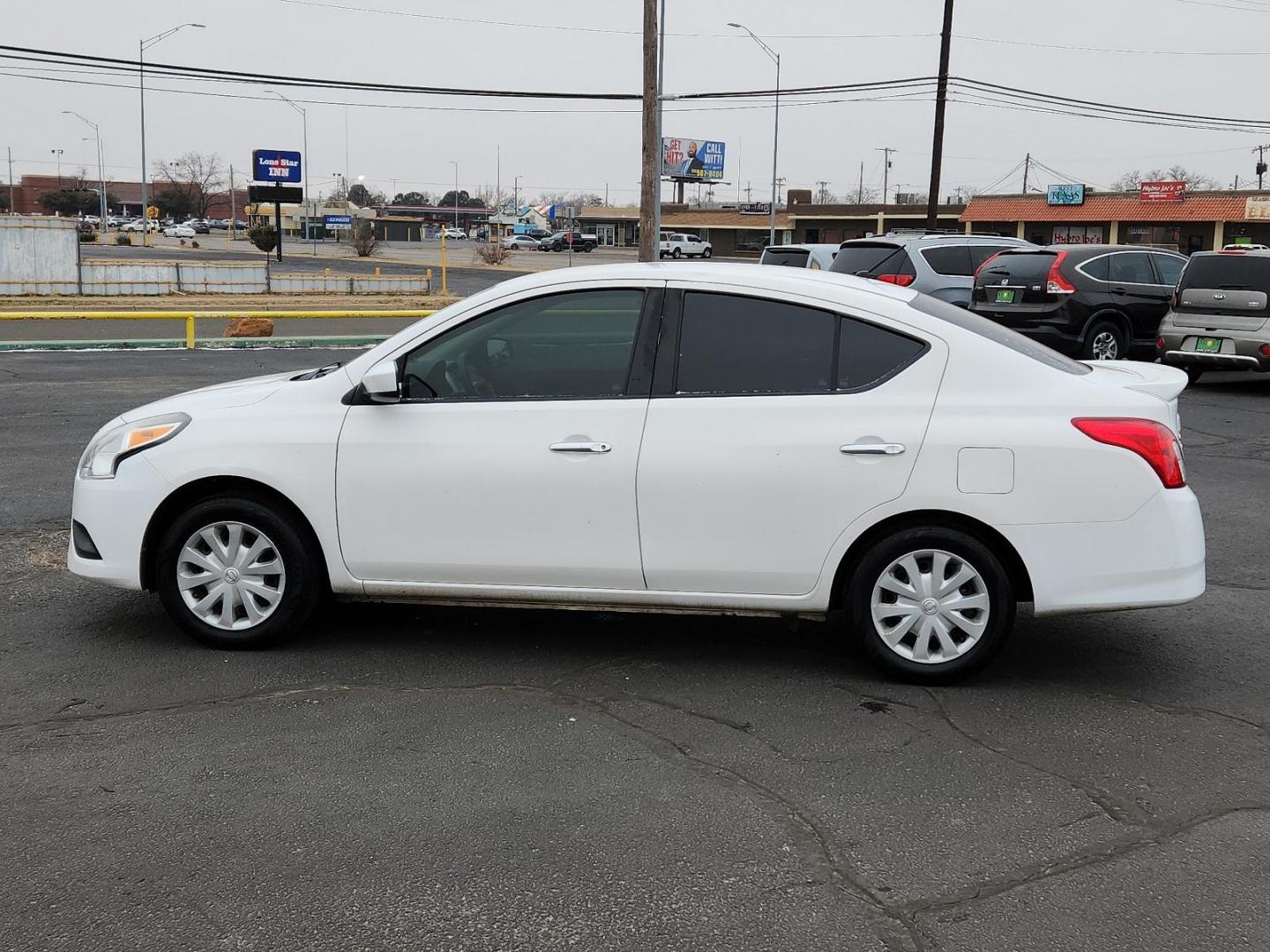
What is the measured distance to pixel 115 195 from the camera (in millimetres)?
168500

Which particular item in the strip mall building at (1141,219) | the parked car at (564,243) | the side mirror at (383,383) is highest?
the strip mall building at (1141,219)

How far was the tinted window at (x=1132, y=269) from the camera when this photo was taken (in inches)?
657

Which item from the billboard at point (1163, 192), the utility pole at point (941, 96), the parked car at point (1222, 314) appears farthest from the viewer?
the billboard at point (1163, 192)

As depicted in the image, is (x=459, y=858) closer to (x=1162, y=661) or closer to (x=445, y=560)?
(x=445, y=560)

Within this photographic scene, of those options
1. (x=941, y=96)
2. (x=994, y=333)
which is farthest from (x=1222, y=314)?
(x=941, y=96)

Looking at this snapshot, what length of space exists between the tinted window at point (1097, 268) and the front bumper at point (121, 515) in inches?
548

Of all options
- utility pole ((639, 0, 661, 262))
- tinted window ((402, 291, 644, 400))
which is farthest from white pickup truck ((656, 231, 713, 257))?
tinted window ((402, 291, 644, 400))

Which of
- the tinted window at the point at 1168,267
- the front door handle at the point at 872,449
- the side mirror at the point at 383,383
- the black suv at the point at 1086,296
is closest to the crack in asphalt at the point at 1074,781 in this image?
the front door handle at the point at 872,449

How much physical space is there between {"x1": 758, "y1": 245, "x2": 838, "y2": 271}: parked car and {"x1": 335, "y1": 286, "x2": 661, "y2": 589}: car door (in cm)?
1585

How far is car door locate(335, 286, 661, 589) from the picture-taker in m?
5.11

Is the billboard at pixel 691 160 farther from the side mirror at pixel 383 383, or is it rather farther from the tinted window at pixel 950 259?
the side mirror at pixel 383 383

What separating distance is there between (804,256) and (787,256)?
612 mm

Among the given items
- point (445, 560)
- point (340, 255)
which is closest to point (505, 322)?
point (445, 560)

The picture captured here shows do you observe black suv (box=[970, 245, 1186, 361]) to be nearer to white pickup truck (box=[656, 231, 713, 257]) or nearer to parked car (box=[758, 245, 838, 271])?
parked car (box=[758, 245, 838, 271])
